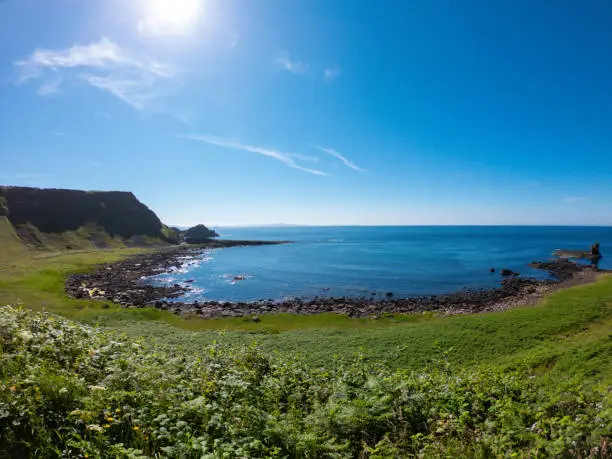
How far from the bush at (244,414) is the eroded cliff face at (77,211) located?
149743 millimetres

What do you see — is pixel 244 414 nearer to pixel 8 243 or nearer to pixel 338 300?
pixel 338 300

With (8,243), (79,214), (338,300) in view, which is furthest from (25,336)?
(79,214)

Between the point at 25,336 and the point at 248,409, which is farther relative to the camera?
the point at 25,336

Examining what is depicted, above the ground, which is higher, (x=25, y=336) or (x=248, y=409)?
(x=25, y=336)

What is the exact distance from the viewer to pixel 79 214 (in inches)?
5497

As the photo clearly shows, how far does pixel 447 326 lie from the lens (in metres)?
25.4

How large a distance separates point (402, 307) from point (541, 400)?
35.0m

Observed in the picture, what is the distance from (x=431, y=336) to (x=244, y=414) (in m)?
19.8

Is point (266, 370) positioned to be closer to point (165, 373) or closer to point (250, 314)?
point (165, 373)

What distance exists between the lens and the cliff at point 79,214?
11819 centimetres

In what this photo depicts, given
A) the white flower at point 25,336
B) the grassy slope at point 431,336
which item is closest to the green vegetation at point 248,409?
the white flower at point 25,336

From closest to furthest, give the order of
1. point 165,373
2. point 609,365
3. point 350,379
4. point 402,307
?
point 165,373 < point 350,379 < point 609,365 < point 402,307

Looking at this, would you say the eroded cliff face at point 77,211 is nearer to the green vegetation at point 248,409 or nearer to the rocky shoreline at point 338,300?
the rocky shoreline at point 338,300

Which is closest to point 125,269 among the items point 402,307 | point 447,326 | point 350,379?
point 402,307
